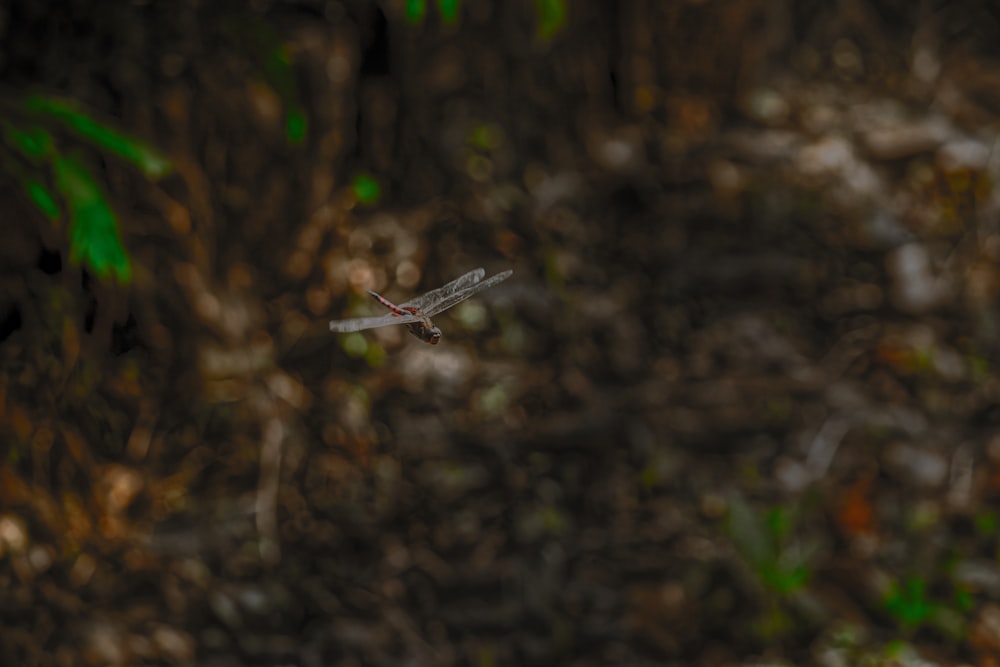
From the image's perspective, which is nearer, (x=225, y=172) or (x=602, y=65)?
(x=225, y=172)

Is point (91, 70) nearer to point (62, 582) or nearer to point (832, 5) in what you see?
point (62, 582)

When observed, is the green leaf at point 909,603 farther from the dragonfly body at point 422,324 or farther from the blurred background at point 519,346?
the dragonfly body at point 422,324

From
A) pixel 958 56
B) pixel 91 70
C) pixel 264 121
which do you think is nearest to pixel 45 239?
pixel 91 70

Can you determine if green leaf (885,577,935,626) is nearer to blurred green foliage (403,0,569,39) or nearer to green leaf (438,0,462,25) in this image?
blurred green foliage (403,0,569,39)

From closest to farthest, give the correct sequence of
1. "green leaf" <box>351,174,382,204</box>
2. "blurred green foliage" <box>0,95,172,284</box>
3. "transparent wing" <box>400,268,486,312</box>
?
"transparent wing" <box>400,268,486,312</box>
"blurred green foliage" <box>0,95,172,284</box>
"green leaf" <box>351,174,382,204</box>

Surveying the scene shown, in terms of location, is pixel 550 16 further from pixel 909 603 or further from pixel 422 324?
pixel 909 603

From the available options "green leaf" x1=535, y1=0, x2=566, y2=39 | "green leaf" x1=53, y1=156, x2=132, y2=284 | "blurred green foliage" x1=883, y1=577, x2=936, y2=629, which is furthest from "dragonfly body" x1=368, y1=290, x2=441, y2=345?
"blurred green foliage" x1=883, y1=577, x2=936, y2=629

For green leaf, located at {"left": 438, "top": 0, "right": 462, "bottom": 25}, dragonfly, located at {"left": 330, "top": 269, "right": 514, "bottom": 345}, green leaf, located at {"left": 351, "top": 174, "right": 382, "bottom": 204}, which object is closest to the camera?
dragonfly, located at {"left": 330, "top": 269, "right": 514, "bottom": 345}
